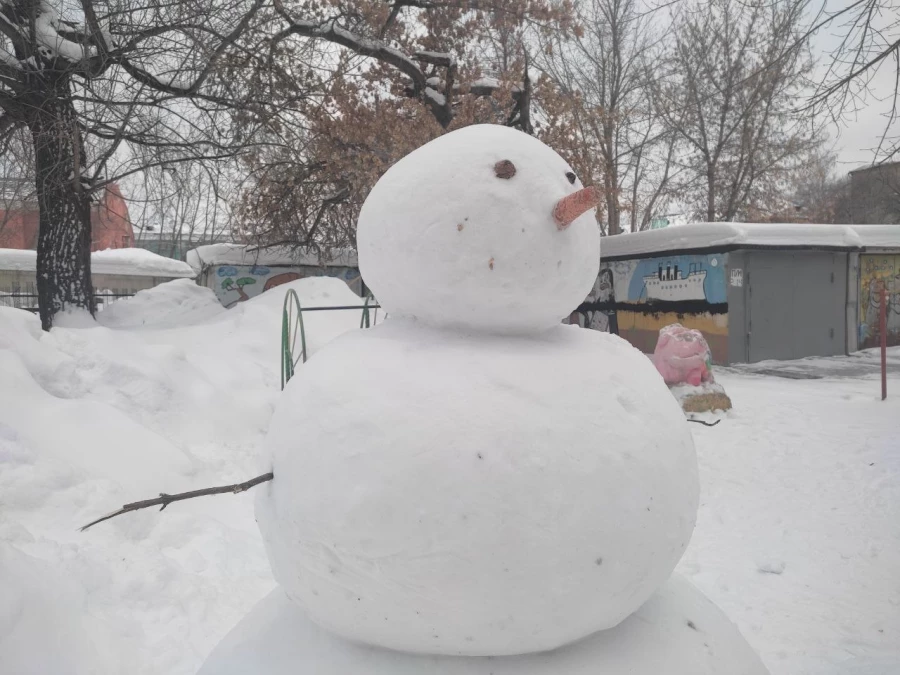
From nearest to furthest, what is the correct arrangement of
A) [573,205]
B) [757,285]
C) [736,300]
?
[573,205] < [736,300] < [757,285]

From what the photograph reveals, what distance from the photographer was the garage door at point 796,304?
1132 cm

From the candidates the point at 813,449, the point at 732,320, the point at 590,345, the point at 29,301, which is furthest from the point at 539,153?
the point at 29,301

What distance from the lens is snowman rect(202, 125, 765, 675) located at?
148 centimetres

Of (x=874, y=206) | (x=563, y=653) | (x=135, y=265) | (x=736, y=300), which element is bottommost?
(x=563, y=653)

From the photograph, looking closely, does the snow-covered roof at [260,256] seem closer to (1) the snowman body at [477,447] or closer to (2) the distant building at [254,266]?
(2) the distant building at [254,266]

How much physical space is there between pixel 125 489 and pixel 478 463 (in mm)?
3337

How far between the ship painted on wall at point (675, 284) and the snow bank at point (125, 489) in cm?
815

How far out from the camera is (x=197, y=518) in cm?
407

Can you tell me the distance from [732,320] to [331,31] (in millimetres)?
8358

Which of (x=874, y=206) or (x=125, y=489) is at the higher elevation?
(x=874, y=206)

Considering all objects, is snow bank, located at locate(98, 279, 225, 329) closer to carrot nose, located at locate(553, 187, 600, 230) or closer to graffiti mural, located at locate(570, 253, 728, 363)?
graffiti mural, located at locate(570, 253, 728, 363)

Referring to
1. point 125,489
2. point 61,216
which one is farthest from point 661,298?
point 125,489

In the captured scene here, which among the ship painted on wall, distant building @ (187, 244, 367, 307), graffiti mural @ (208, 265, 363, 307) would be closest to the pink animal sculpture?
the ship painted on wall

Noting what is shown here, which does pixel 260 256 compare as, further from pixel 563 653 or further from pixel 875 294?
pixel 563 653
